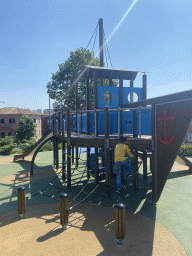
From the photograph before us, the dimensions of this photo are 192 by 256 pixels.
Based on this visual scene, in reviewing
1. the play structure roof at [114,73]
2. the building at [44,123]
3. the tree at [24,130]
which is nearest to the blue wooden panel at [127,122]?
the play structure roof at [114,73]

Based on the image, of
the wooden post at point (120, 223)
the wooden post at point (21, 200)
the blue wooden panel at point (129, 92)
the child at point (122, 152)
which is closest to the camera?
the wooden post at point (120, 223)

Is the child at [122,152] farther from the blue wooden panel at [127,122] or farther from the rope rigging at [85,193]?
the blue wooden panel at [127,122]

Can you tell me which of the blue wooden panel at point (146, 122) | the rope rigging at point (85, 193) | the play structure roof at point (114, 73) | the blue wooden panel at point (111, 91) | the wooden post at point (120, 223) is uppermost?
the play structure roof at point (114, 73)

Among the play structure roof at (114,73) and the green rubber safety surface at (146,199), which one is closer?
the green rubber safety surface at (146,199)

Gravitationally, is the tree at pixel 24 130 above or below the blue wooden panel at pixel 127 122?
below

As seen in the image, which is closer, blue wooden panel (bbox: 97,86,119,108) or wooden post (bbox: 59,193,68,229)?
wooden post (bbox: 59,193,68,229)

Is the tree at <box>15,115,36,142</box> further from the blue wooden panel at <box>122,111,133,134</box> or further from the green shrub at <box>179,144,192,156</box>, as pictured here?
the blue wooden panel at <box>122,111,133,134</box>

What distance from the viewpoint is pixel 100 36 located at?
666 inches

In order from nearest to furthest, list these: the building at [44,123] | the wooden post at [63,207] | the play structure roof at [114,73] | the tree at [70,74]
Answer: the wooden post at [63,207] < the play structure roof at [114,73] < the tree at [70,74] < the building at [44,123]

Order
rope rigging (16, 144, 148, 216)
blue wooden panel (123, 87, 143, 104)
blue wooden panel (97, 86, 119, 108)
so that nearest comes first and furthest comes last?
rope rigging (16, 144, 148, 216) < blue wooden panel (97, 86, 119, 108) < blue wooden panel (123, 87, 143, 104)

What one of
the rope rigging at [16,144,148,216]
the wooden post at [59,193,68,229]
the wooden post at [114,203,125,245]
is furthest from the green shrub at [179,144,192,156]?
the wooden post at [59,193,68,229]

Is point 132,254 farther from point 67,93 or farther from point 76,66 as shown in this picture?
point 76,66

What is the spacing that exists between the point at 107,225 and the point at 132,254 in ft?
4.76

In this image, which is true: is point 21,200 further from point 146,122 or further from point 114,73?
point 114,73
